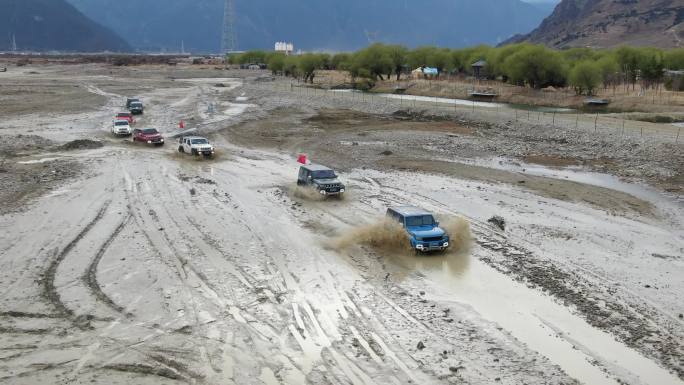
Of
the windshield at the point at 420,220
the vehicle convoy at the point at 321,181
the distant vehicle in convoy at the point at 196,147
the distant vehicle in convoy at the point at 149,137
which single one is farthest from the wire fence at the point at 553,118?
the distant vehicle in convoy at the point at 149,137

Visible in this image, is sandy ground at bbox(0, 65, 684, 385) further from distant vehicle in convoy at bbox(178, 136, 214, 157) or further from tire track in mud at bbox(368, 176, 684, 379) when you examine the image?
distant vehicle in convoy at bbox(178, 136, 214, 157)

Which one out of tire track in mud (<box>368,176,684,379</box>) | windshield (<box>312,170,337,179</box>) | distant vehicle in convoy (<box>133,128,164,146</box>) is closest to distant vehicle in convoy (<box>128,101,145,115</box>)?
distant vehicle in convoy (<box>133,128,164,146</box>)

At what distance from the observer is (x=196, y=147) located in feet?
147

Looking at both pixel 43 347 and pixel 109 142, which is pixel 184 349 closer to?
pixel 43 347

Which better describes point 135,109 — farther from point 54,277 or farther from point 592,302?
point 592,302

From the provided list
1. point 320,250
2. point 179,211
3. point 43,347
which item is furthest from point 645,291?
point 179,211

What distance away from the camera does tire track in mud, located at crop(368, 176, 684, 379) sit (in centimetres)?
1661

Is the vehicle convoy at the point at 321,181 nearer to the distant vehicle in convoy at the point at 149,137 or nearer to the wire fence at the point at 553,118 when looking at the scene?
the distant vehicle in convoy at the point at 149,137

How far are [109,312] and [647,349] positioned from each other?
14.7m

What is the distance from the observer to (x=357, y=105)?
85.2m

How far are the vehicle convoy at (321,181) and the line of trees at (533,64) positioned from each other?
64.8 metres

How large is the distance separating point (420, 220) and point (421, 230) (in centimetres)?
60

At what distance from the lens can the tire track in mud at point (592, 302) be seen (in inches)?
654

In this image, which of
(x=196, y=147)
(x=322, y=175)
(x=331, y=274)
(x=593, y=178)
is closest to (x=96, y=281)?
(x=331, y=274)
